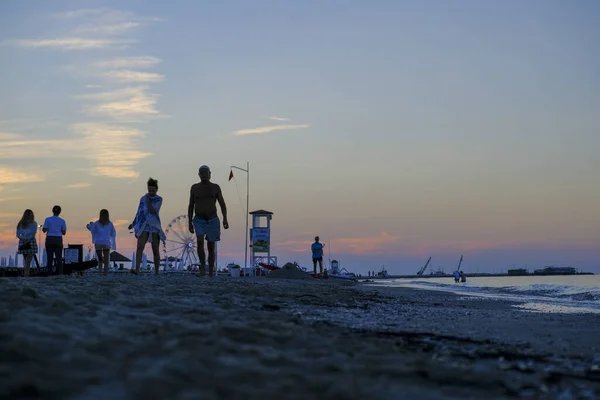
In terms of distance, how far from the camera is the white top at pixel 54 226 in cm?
1290

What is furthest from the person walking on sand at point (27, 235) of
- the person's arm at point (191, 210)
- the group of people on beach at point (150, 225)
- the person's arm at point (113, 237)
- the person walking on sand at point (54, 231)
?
the person's arm at point (191, 210)

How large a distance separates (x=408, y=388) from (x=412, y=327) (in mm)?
2059

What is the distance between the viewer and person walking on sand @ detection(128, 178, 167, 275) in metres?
11.4

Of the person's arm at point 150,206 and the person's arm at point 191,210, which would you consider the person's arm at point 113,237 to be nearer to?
the person's arm at point 150,206

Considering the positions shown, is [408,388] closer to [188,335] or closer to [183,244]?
[188,335]

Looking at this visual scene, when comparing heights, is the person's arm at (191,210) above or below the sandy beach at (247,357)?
above

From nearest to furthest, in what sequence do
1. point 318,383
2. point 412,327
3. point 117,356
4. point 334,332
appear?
point 318,383
point 117,356
point 334,332
point 412,327

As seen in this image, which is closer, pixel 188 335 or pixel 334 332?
pixel 188 335

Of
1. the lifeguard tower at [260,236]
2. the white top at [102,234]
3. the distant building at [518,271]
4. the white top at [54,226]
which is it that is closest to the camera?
the white top at [54,226]

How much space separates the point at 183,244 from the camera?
58.1m

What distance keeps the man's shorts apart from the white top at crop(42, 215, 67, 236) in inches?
154

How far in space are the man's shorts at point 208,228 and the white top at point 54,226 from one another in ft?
12.8

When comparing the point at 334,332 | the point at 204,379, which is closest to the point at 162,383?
the point at 204,379

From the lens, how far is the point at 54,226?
13.0m
